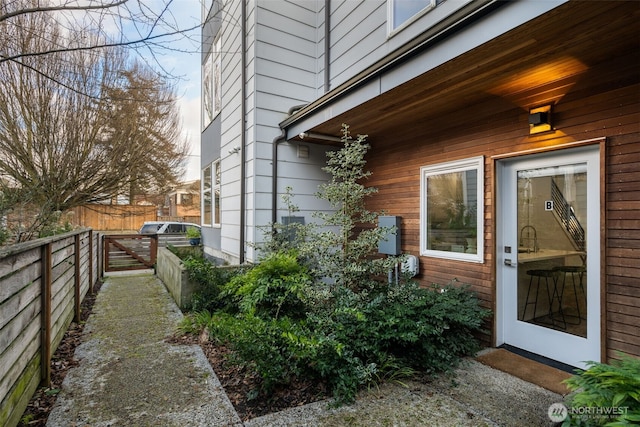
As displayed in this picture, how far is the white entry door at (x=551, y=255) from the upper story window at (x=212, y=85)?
5981 mm

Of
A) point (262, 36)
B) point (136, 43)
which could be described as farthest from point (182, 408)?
point (262, 36)

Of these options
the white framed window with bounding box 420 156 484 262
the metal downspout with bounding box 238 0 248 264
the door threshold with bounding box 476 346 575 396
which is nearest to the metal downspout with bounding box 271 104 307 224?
the metal downspout with bounding box 238 0 248 264

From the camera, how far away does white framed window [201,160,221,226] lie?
286 inches

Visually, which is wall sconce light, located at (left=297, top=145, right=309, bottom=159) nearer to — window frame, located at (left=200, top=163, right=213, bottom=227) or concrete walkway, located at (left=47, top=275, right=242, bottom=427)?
window frame, located at (left=200, top=163, right=213, bottom=227)

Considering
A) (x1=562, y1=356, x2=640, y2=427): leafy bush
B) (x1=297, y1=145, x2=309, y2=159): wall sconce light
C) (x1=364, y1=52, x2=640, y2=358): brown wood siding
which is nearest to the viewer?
(x1=562, y1=356, x2=640, y2=427): leafy bush

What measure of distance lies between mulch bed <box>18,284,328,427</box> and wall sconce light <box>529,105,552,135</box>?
3.20 m

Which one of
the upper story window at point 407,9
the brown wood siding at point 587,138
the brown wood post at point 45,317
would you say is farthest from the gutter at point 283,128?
the brown wood post at point 45,317

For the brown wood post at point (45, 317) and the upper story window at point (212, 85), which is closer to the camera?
the brown wood post at point (45, 317)

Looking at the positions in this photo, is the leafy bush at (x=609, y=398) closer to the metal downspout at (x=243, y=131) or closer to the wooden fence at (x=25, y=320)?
the wooden fence at (x=25, y=320)

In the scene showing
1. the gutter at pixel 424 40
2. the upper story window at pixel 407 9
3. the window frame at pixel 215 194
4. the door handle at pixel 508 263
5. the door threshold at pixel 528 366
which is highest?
the upper story window at pixel 407 9

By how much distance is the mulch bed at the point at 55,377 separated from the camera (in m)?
2.27

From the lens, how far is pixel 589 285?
2.96m

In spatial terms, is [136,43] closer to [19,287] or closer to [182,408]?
[19,287]

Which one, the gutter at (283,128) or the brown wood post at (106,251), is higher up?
the gutter at (283,128)
